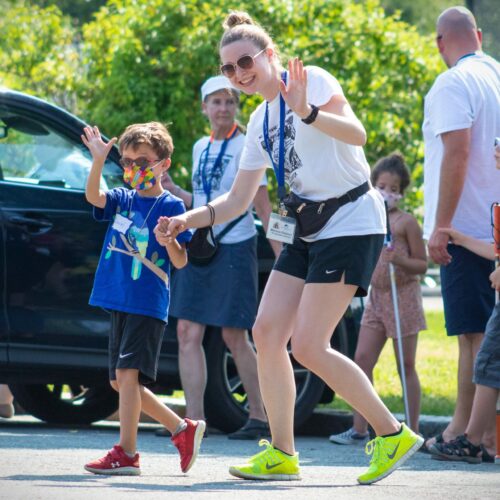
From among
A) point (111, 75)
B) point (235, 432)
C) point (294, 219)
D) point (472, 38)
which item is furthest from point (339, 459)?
point (111, 75)

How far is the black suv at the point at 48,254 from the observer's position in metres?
7.62

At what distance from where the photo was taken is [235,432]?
8.13 metres

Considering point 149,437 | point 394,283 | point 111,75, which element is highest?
point 111,75

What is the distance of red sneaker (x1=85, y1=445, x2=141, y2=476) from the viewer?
5707 millimetres

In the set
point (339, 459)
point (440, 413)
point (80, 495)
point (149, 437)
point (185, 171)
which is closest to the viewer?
point (80, 495)

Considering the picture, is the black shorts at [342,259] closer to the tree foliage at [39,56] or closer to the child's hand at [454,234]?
the child's hand at [454,234]

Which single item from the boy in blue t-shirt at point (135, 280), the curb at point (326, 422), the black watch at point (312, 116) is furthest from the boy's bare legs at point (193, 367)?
the black watch at point (312, 116)

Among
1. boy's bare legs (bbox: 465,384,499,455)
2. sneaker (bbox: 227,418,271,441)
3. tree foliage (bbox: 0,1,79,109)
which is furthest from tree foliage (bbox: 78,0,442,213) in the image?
boy's bare legs (bbox: 465,384,499,455)

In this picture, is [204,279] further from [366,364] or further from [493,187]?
[493,187]

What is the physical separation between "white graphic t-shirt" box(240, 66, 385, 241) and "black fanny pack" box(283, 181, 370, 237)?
0.02m

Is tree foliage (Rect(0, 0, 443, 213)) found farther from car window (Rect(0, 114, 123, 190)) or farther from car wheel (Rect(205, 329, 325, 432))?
car window (Rect(0, 114, 123, 190))

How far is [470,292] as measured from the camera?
22.8 feet

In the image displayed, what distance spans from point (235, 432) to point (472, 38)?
266 cm

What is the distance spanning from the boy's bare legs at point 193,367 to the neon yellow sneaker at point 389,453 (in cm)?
238
